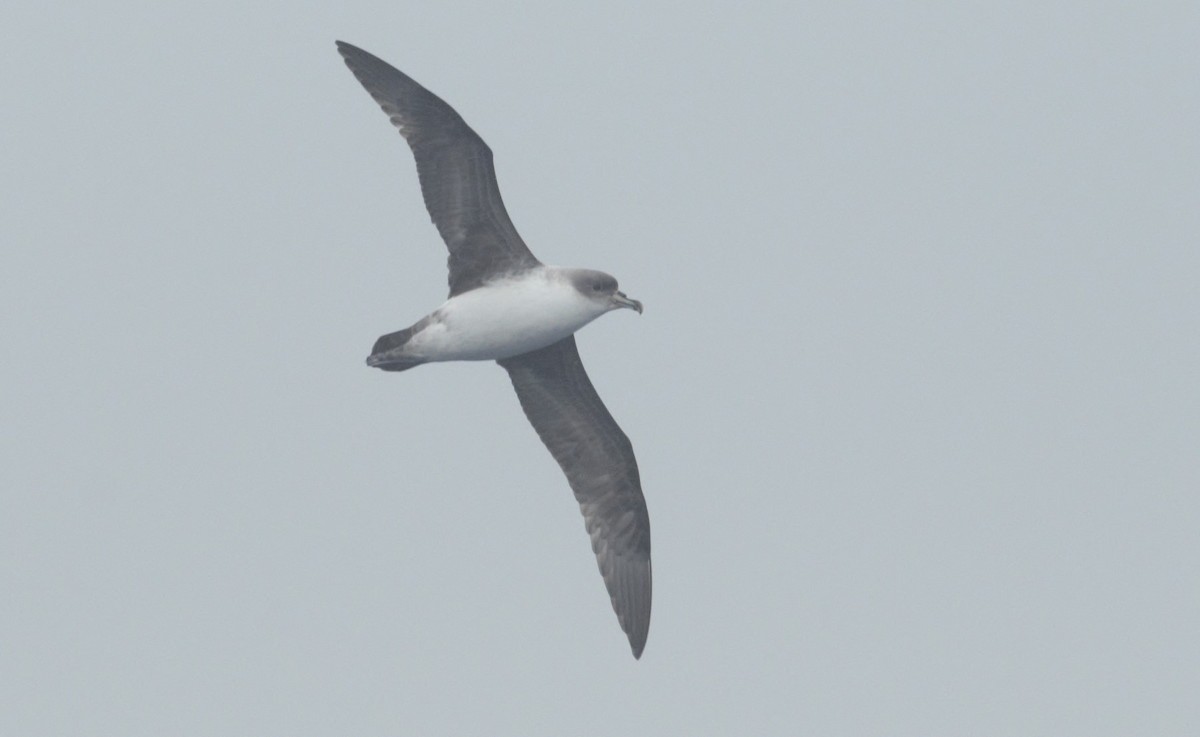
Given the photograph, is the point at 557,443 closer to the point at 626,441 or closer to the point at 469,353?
the point at 626,441

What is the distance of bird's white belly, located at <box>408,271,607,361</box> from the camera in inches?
782

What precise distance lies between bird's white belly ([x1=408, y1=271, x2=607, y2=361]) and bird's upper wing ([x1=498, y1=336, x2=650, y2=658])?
1651 mm

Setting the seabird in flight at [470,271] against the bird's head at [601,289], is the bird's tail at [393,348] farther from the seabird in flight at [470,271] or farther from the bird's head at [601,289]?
the bird's head at [601,289]

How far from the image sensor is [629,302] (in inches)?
790

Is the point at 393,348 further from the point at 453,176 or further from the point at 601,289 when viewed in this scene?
the point at 601,289

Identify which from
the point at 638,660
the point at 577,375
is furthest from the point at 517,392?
the point at 638,660

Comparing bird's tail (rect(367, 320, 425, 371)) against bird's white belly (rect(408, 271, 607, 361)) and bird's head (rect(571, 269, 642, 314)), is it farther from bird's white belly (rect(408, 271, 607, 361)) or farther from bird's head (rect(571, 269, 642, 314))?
bird's head (rect(571, 269, 642, 314))

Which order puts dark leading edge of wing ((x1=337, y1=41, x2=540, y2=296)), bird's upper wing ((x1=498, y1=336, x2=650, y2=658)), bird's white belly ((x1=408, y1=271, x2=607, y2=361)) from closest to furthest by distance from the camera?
dark leading edge of wing ((x1=337, y1=41, x2=540, y2=296)) < bird's white belly ((x1=408, y1=271, x2=607, y2=361)) < bird's upper wing ((x1=498, y1=336, x2=650, y2=658))

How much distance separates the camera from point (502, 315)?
19.9 metres

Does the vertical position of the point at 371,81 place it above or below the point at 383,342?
above

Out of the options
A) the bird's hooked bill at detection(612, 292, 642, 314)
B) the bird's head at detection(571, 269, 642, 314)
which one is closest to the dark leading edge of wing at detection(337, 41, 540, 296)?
the bird's head at detection(571, 269, 642, 314)

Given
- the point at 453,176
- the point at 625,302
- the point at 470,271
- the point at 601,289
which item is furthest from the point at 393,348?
the point at 625,302

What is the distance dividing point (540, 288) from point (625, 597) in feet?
13.9

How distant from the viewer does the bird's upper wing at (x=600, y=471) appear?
71.4ft
